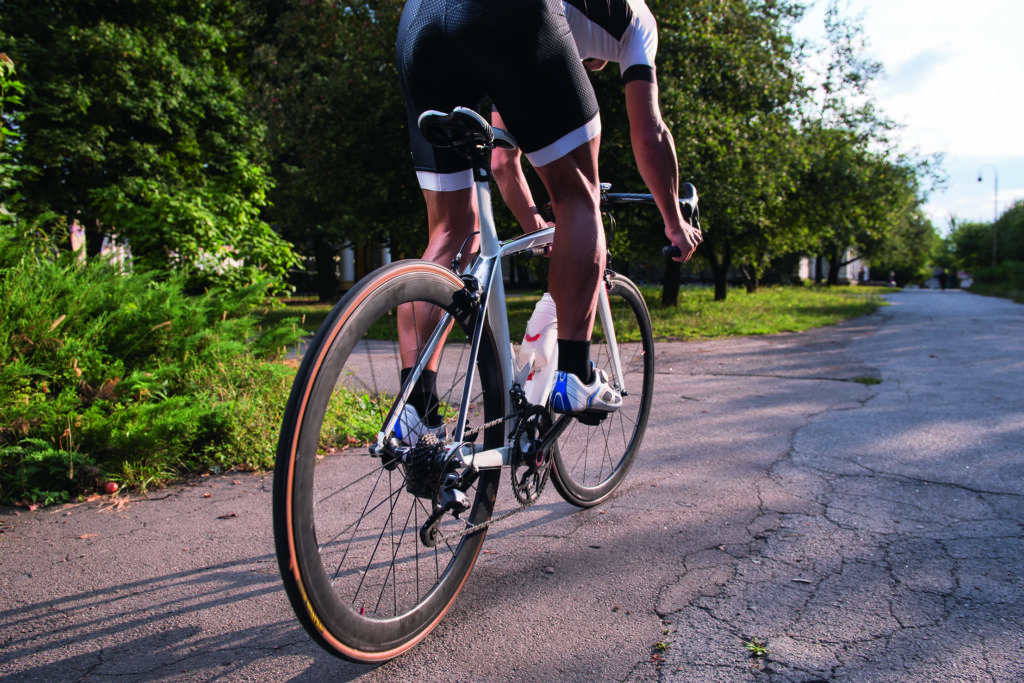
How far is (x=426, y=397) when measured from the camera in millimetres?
1799

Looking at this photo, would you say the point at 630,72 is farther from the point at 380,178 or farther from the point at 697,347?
the point at 380,178

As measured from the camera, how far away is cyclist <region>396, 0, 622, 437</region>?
1.84 metres

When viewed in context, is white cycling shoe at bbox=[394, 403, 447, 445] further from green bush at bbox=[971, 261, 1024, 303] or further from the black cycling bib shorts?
green bush at bbox=[971, 261, 1024, 303]

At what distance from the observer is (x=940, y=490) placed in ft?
9.33

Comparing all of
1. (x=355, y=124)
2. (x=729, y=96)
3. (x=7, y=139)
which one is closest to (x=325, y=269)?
(x=355, y=124)

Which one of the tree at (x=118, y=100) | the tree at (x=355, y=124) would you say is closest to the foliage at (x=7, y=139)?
the tree at (x=118, y=100)

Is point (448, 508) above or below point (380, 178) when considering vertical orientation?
below

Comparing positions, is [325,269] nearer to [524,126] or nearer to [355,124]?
[355,124]

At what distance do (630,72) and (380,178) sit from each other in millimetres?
11344

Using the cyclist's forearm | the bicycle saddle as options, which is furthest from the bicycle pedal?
the bicycle saddle

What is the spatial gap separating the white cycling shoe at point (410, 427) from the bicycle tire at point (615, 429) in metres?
0.94

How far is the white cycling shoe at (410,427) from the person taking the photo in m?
1.70

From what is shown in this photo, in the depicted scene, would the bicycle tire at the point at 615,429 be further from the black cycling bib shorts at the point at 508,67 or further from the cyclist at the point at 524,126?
the black cycling bib shorts at the point at 508,67

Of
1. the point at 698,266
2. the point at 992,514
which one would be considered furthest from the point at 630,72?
the point at 698,266
